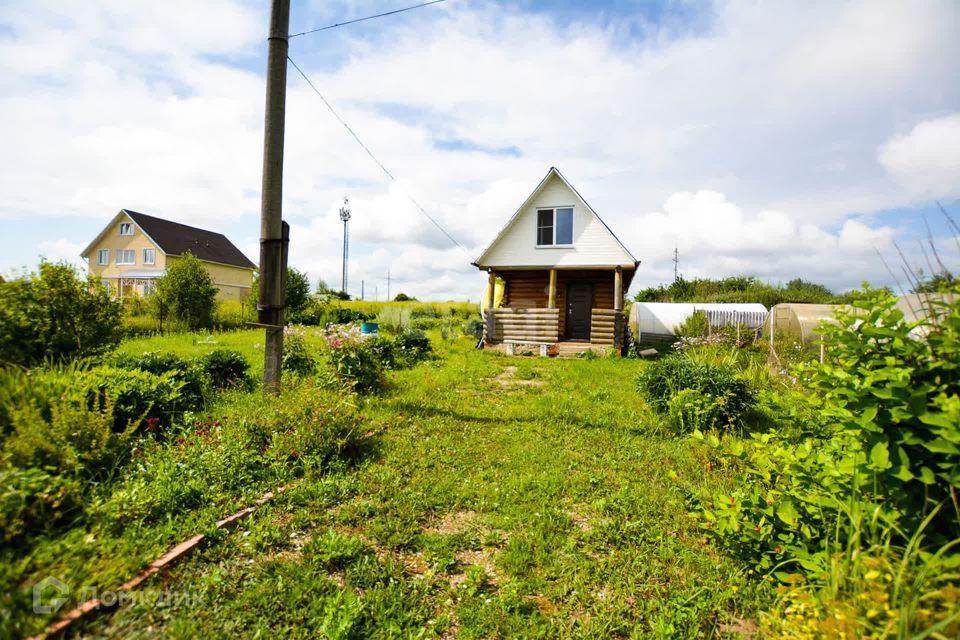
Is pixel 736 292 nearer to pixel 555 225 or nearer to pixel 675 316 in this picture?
pixel 675 316

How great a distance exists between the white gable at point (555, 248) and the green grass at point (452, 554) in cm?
1058

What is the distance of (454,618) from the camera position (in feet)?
8.30

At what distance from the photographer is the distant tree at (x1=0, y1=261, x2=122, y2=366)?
520 centimetres

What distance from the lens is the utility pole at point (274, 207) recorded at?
5.68 metres

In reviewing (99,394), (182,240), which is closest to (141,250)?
(182,240)

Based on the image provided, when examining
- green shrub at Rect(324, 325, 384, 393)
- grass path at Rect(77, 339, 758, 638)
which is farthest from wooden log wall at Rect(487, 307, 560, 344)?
grass path at Rect(77, 339, 758, 638)

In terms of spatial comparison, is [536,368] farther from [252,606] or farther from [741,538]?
[252,606]

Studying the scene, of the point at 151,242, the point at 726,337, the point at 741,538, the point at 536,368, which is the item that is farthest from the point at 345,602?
the point at 151,242

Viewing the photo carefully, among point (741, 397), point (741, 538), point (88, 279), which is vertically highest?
point (88, 279)

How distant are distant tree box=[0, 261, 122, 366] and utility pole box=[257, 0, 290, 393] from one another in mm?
2461

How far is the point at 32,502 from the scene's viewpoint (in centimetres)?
247

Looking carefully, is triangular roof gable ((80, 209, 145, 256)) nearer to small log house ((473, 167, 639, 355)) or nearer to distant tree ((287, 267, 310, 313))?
distant tree ((287, 267, 310, 313))

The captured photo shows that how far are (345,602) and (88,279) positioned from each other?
22.7 ft

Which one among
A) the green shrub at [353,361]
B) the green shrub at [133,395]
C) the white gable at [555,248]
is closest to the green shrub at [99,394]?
the green shrub at [133,395]
